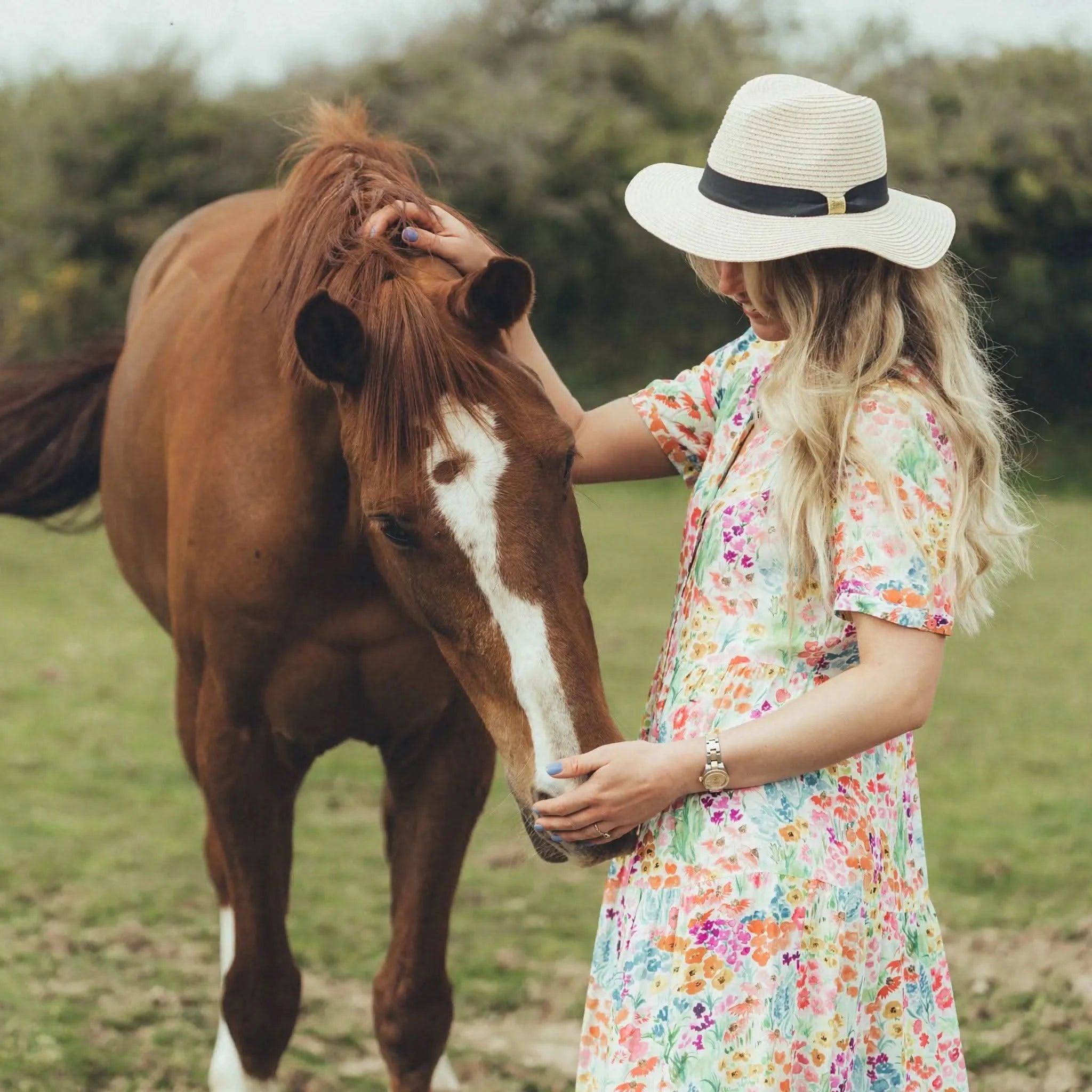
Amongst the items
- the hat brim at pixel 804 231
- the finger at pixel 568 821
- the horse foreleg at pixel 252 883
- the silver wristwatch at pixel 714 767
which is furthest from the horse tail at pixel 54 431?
the silver wristwatch at pixel 714 767

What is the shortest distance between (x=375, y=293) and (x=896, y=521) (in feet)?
2.79

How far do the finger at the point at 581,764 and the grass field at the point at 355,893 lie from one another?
1.19 metres

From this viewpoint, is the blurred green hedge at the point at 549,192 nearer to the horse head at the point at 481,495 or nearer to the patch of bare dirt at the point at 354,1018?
the patch of bare dirt at the point at 354,1018

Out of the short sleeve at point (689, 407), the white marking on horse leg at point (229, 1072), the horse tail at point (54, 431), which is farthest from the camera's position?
the horse tail at point (54, 431)

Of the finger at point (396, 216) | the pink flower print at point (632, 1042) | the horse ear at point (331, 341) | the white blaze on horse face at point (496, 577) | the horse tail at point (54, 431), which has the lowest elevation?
→ the pink flower print at point (632, 1042)

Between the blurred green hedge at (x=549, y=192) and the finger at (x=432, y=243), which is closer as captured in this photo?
the finger at (x=432, y=243)

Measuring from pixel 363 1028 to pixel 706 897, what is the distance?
2.15 meters

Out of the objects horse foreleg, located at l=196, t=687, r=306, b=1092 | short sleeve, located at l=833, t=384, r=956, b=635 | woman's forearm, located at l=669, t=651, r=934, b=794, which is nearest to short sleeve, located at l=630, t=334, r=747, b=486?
short sleeve, located at l=833, t=384, r=956, b=635

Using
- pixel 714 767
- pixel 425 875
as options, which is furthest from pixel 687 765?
pixel 425 875

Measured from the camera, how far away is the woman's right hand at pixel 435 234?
2297 millimetres

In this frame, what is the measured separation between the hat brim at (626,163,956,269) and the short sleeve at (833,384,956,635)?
0.19 meters

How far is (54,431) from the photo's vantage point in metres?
4.33

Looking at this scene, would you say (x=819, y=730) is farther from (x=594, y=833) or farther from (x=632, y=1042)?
(x=632, y=1042)

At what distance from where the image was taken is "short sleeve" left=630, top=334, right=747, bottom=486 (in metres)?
2.27
